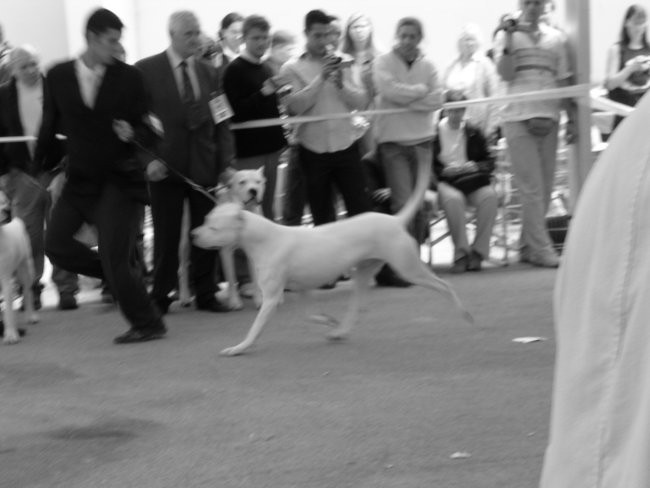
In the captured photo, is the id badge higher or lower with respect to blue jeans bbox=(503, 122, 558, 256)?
higher

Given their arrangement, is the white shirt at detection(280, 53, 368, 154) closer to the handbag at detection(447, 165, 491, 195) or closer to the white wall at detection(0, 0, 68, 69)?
the handbag at detection(447, 165, 491, 195)

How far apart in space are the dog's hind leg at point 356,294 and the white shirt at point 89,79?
5.88 feet

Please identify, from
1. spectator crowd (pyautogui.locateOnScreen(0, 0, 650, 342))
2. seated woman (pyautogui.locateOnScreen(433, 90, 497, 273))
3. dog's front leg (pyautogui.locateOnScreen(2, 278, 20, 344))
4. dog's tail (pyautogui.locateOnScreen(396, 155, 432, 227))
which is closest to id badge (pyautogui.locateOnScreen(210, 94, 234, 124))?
spectator crowd (pyautogui.locateOnScreen(0, 0, 650, 342))

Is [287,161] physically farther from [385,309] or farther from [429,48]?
[429,48]

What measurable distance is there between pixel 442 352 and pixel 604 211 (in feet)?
17.4

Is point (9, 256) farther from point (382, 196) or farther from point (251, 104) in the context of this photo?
point (382, 196)

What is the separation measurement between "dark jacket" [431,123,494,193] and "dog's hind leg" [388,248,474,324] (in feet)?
9.71

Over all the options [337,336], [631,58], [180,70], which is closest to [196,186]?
[180,70]

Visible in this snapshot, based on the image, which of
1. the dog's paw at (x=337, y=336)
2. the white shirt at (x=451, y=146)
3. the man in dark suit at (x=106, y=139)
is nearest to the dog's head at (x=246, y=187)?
the man in dark suit at (x=106, y=139)

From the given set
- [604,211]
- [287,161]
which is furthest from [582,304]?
[287,161]

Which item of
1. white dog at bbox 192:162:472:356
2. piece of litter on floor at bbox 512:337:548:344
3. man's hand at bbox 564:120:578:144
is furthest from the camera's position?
man's hand at bbox 564:120:578:144

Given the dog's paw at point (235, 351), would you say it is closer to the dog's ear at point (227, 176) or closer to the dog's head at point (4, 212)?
the dog's head at point (4, 212)

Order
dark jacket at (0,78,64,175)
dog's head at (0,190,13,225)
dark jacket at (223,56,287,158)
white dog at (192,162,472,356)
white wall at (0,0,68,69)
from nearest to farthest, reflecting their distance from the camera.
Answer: white dog at (192,162,472,356) → dog's head at (0,190,13,225) → dark jacket at (223,56,287,158) → dark jacket at (0,78,64,175) → white wall at (0,0,68,69)

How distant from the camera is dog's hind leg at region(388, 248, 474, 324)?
734cm
